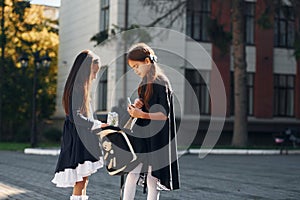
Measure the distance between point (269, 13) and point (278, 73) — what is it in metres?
8.76

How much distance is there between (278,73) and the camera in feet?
109

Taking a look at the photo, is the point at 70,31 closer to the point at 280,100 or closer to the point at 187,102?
the point at 187,102

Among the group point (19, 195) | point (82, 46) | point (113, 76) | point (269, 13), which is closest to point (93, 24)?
point (82, 46)

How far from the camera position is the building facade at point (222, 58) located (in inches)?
1160

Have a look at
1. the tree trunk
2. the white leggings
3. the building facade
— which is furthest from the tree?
the white leggings

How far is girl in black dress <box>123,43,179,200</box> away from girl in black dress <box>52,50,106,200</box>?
1.81ft

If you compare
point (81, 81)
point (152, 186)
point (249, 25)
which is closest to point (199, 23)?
point (249, 25)

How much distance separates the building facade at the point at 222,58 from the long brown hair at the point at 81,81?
2219 cm

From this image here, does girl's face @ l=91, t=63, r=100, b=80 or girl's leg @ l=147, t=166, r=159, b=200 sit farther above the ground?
girl's face @ l=91, t=63, r=100, b=80

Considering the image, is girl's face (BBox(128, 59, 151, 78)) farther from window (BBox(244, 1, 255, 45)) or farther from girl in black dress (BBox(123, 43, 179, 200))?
window (BBox(244, 1, 255, 45))

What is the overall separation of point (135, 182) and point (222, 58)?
78.3 ft

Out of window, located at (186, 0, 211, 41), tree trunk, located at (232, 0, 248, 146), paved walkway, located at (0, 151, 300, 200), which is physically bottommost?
paved walkway, located at (0, 151, 300, 200)

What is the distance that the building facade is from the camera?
96.7 ft

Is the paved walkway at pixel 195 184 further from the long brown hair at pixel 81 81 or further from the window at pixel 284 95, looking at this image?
the window at pixel 284 95
